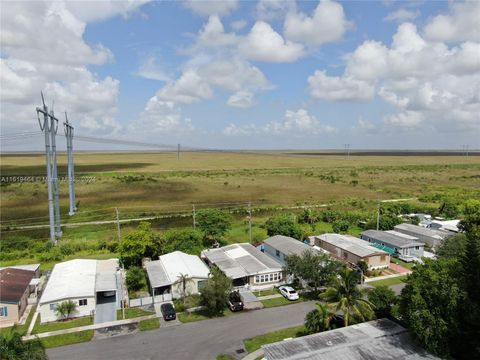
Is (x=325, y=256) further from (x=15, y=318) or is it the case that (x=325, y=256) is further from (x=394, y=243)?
(x=15, y=318)

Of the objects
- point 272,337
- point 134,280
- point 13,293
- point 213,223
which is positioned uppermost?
point 213,223

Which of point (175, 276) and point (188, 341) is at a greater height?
point (175, 276)

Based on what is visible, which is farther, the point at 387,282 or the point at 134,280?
the point at 387,282

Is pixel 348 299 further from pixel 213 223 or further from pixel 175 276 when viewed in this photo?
pixel 213 223

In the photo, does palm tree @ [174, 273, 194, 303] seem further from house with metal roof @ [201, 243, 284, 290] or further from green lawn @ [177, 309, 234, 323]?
house with metal roof @ [201, 243, 284, 290]

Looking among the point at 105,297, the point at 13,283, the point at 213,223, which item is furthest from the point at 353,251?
the point at 13,283

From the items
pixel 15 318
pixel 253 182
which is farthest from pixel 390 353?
pixel 253 182

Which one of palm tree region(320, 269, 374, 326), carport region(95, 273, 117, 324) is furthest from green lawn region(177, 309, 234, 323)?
palm tree region(320, 269, 374, 326)

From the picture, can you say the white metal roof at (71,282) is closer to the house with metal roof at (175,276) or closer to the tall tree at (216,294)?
the house with metal roof at (175,276)
